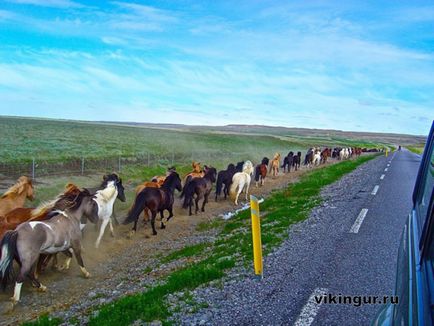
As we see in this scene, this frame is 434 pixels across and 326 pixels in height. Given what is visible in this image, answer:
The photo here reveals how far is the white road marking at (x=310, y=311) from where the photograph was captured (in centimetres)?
424

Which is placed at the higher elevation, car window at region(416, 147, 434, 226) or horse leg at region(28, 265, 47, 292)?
A: car window at region(416, 147, 434, 226)

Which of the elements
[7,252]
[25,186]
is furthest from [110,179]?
[7,252]

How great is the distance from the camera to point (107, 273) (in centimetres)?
Result: 937

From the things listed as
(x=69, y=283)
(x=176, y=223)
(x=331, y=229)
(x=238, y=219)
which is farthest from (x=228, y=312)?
(x=176, y=223)

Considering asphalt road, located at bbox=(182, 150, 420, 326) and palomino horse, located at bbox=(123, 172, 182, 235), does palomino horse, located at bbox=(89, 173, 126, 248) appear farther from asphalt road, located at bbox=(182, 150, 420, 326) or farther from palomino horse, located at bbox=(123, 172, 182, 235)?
asphalt road, located at bbox=(182, 150, 420, 326)

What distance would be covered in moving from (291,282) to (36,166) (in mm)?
20317

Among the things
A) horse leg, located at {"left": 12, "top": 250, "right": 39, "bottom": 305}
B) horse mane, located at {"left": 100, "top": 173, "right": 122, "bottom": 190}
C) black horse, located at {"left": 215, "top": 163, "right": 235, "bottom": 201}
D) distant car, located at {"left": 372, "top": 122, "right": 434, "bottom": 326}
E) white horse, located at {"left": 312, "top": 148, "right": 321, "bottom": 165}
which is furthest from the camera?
white horse, located at {"left": 312, "top": 148, "right": 321, "bottom": 165}

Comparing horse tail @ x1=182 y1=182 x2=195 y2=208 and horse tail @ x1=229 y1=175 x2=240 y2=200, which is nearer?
horse tail @ x1=182 y1=182 x2=195 y2=208

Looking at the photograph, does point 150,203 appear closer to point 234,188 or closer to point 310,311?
point 234,188

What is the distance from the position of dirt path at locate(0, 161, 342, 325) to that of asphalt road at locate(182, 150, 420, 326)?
98.2 inches

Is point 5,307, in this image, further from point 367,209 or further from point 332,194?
point 332,194

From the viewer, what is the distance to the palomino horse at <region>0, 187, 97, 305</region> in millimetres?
7242

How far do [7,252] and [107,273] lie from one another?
2743 mm

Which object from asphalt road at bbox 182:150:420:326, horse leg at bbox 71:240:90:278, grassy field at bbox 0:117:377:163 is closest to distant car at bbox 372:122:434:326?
asphalt road at bbox 182:150:420:326
